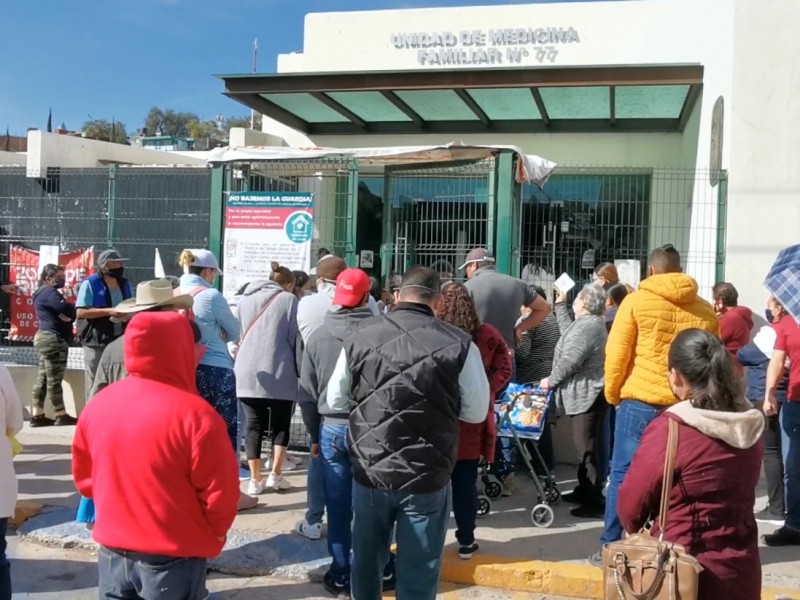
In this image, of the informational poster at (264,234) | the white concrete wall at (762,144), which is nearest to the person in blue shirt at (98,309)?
the informational poster at (264,234)

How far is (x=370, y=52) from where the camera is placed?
15438 mm

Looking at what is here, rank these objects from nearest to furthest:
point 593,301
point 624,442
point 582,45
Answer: point 624,442, point 593,301, point 582,45

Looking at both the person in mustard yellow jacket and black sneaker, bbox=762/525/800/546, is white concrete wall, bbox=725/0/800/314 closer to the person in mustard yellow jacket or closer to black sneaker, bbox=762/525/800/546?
black sneaker, bbox=762/525/800/546

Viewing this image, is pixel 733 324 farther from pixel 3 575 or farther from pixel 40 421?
pixel 40 421

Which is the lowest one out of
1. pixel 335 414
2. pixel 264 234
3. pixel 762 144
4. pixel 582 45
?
pixel 335 414

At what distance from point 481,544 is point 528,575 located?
555mm

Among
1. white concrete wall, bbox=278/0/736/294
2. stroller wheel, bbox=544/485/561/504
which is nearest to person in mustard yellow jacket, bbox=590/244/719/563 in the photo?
stroller wheel, bbox=544/485/561/504

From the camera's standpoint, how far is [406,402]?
3.33 meters

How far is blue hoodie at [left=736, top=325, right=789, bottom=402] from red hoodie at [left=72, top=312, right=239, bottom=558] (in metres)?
4.56

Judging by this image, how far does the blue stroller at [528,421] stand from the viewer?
5.76 metres

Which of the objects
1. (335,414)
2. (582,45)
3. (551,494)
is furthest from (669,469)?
(582,45)

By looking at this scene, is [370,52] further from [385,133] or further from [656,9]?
[656,9]

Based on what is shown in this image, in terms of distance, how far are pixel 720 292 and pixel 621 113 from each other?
8.37 m

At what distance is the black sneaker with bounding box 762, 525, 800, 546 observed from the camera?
5434 mm
